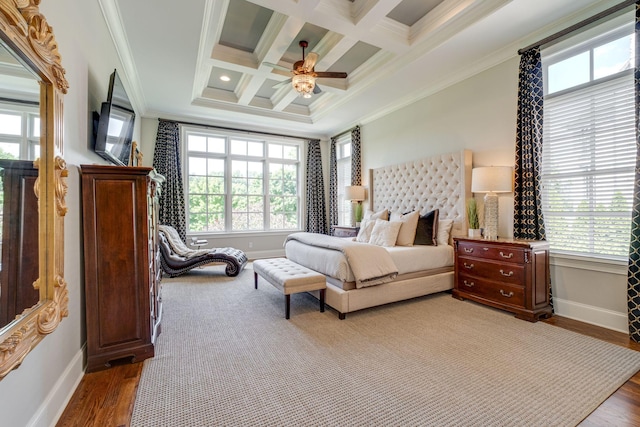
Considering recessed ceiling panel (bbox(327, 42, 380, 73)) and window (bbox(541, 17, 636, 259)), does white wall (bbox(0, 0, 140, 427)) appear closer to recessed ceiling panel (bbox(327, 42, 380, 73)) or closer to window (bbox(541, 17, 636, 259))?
recessed ceiling panel (bbox(327, 42, 380, 73))

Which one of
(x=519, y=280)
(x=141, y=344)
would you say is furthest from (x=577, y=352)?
(x=141, y=344)

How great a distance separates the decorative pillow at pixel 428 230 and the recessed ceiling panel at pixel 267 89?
11.1 ft

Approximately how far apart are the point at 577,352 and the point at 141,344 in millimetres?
3424

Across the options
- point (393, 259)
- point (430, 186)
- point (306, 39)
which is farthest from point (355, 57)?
point (393, 259)

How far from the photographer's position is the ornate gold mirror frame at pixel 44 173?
1.08 meters

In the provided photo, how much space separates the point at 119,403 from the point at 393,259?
2.70 metres

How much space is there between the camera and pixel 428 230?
13.2 ft

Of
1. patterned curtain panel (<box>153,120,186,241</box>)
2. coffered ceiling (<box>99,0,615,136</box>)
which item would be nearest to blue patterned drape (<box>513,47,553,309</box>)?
coffered ceiling (<box>99,0,615,136</box>)

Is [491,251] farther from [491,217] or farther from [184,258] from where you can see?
[184,258]

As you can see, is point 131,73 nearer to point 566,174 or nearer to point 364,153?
point 364,153

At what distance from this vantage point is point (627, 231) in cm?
269

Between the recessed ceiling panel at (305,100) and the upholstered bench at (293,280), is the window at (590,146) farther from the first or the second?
the recessed ceiling panel at (305,100)

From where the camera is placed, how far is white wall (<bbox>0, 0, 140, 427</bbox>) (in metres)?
1.33

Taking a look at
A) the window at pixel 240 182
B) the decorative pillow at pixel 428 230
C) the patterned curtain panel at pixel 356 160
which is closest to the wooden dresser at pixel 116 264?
the decorative pillow at pixel 428 230
